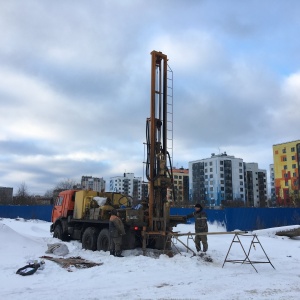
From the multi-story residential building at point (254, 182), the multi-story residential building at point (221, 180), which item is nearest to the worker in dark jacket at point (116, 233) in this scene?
the multi-story residential building at point (221, 180)

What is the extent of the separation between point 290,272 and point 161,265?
3.52 meters

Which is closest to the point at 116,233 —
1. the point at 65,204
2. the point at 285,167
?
the point at 65,204

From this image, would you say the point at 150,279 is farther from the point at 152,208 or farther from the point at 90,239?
the point at 90,239

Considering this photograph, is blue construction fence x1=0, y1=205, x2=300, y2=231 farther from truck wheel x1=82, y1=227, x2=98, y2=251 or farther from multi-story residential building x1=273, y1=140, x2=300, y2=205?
multi-story residential building x1=273, y1=140, x2=300, y2=205

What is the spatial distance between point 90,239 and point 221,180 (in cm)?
11354

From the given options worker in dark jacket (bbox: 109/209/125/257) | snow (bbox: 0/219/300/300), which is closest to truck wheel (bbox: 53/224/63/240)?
snow (bbox: 0/219/300/300)

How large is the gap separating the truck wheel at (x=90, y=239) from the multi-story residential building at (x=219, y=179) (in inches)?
4313

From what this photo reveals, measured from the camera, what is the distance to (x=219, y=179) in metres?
125

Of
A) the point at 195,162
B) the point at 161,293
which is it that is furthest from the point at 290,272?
the point at 195,162

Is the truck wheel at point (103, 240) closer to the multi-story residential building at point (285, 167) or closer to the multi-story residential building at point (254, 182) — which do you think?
the multi-story residential building at point (285, 167)

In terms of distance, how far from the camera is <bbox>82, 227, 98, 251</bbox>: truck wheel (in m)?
14.9

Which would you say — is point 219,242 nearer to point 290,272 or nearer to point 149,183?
point 149,183

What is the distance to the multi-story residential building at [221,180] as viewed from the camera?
125188mm

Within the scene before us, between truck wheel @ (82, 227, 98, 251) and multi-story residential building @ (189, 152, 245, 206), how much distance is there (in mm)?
109557
